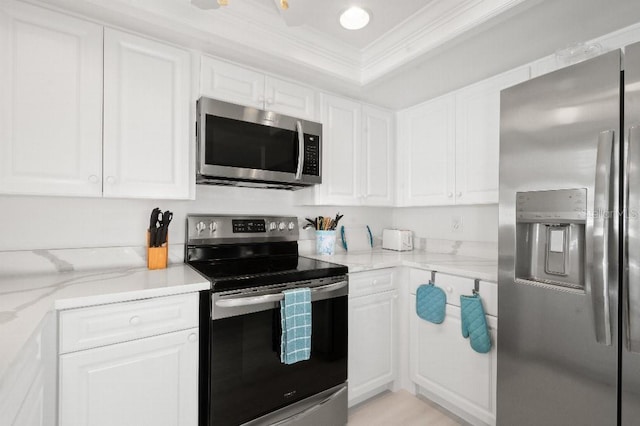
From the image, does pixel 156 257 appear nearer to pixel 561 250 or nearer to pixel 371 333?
pixel 371 333

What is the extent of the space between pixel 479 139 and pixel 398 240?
97cm

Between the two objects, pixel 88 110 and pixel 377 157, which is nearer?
pixel 88 110

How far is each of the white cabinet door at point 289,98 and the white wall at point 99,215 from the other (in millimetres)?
571

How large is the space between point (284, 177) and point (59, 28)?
1.24 meters

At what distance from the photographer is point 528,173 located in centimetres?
134

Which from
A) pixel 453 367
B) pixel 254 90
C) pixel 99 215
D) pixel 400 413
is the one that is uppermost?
pixel 254 90

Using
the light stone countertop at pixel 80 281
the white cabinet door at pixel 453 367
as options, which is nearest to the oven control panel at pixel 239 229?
the light stone countertop at pixel 80 281

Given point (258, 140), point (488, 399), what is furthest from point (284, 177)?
point (488, 399)

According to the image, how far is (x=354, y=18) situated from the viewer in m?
1.71

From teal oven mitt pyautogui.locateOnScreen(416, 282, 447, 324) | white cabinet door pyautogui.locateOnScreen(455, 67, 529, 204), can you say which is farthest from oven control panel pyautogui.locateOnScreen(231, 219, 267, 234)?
white cabinet door pyautogui.locateOnScreen(455, 67, 529, 204)

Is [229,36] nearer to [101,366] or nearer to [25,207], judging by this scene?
[25,207]

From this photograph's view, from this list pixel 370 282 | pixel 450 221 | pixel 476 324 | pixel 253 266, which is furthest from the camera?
pixel 450 221

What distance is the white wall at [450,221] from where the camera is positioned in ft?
7.54

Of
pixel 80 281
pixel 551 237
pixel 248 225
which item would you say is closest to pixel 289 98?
pixel 248 225
